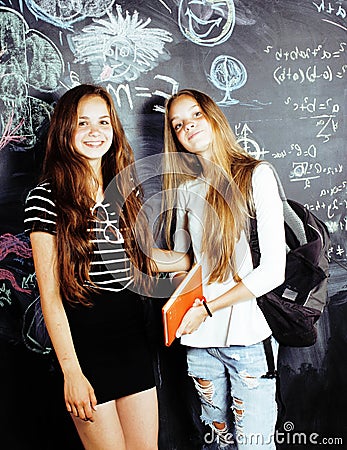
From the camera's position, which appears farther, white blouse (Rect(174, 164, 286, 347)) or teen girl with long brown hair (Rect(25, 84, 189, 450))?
white blouse (Rect(174, 164, 286, 347))

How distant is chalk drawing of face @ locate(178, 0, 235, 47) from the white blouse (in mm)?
518

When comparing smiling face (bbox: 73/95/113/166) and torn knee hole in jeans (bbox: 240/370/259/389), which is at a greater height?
smiling face (bbox: 73/95/113/166)

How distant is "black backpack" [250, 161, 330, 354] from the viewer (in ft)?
7.48

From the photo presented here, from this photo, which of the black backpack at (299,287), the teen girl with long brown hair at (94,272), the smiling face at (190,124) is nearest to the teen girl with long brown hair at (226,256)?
the smiling face at (190,124)

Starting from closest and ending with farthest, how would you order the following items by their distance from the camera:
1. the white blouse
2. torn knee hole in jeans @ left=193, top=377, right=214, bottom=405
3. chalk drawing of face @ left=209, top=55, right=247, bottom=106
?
the white blouse < torn knee hole in jeans @ left=193, top=377, right=214, bottom=405 < chalk drawing of face @ left=209, top=55, right=247, bottom=106

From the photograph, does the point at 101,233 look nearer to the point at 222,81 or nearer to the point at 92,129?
the point at 92,129

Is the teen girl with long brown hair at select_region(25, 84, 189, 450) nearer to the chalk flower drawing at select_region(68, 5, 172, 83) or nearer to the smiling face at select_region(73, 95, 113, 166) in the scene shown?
the smiling face at select_region(73, 95, 113, 166)

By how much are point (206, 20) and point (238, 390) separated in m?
1.28

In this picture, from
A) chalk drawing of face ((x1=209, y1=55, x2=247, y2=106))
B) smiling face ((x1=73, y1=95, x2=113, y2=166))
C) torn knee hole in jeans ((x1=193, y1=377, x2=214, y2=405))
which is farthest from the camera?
chalk drawing of face ((x1=209, y1=55, x2=247, y2=106))

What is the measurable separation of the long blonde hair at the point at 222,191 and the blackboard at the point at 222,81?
0.58 feet

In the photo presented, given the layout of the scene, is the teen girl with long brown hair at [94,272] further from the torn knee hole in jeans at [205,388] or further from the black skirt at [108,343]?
the torn knee hole in jeans at [205,388]

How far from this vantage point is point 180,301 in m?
1.99

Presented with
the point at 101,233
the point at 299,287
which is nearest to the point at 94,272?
the point at 101,233

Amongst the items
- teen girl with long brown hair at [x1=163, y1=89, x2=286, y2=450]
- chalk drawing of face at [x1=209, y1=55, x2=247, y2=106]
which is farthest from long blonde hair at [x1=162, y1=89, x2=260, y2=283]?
chalk drawing of face at [x1=209, y1=55, x2=247, y2=106]
